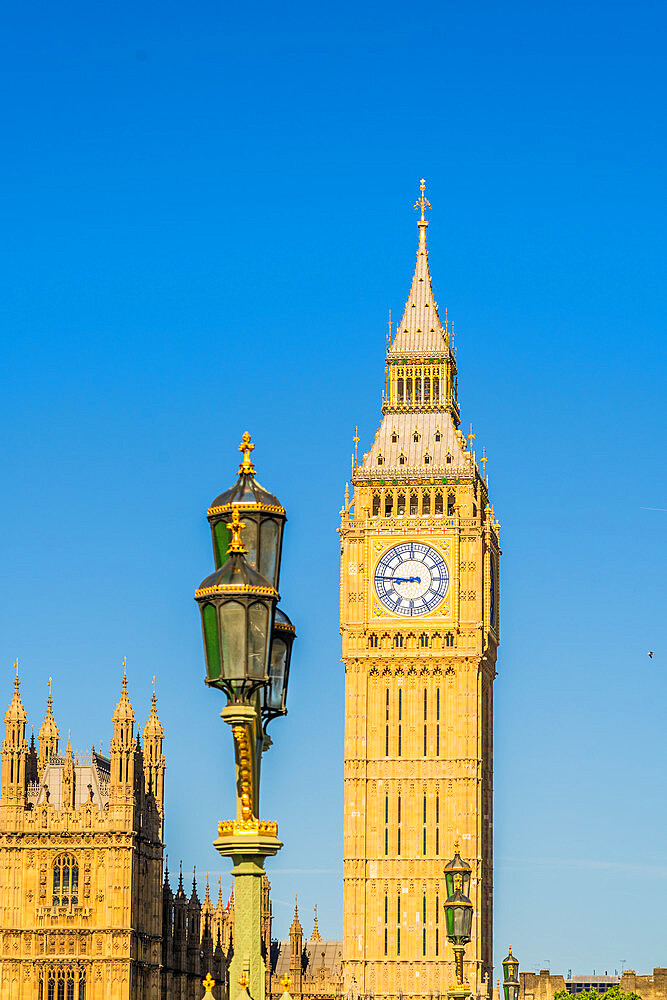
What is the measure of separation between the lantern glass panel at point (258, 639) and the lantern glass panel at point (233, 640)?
0.07 m

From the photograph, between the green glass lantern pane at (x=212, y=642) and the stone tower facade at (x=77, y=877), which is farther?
the stone tower facade at (x=77, y=877)

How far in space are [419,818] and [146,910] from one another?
33786 millimetres

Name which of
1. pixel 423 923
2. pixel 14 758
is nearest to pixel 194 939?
pixel 14 758

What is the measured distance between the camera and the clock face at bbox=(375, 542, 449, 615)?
12850cm

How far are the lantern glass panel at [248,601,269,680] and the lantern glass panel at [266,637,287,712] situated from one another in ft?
7.92

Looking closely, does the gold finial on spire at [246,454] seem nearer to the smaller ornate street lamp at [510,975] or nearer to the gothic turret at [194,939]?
the smaller ornate street lamp at [510,975]

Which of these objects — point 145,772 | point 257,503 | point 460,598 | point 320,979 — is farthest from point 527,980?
point 257,503

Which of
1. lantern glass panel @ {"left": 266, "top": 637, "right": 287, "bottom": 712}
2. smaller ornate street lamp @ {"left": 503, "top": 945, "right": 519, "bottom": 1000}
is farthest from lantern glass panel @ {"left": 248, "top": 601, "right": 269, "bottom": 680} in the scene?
smaller ornate street lamp @ {"left": 503, "top": 945, "right": 519, "bottom": 1000}

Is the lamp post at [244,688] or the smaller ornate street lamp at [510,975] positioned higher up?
the lamp post at [244,688]

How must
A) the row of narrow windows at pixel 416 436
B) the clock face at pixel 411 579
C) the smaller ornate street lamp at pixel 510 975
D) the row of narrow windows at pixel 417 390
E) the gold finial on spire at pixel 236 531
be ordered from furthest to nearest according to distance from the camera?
the row of narrow windows at pixel 417 390 < the row of narrow windows at pixel 416 436 < the clock face at pixel 411 579 < the smaller ornate street lamp at pixel 510 975 < the gold finial on spire at pixel 236 531

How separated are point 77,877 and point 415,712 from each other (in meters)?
38.4

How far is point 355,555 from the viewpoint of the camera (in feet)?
Answer: 429

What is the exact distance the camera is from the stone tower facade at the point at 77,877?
91.4m

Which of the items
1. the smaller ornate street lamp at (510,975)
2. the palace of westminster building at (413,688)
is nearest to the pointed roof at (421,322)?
the palace of westminster building at (413,688)
